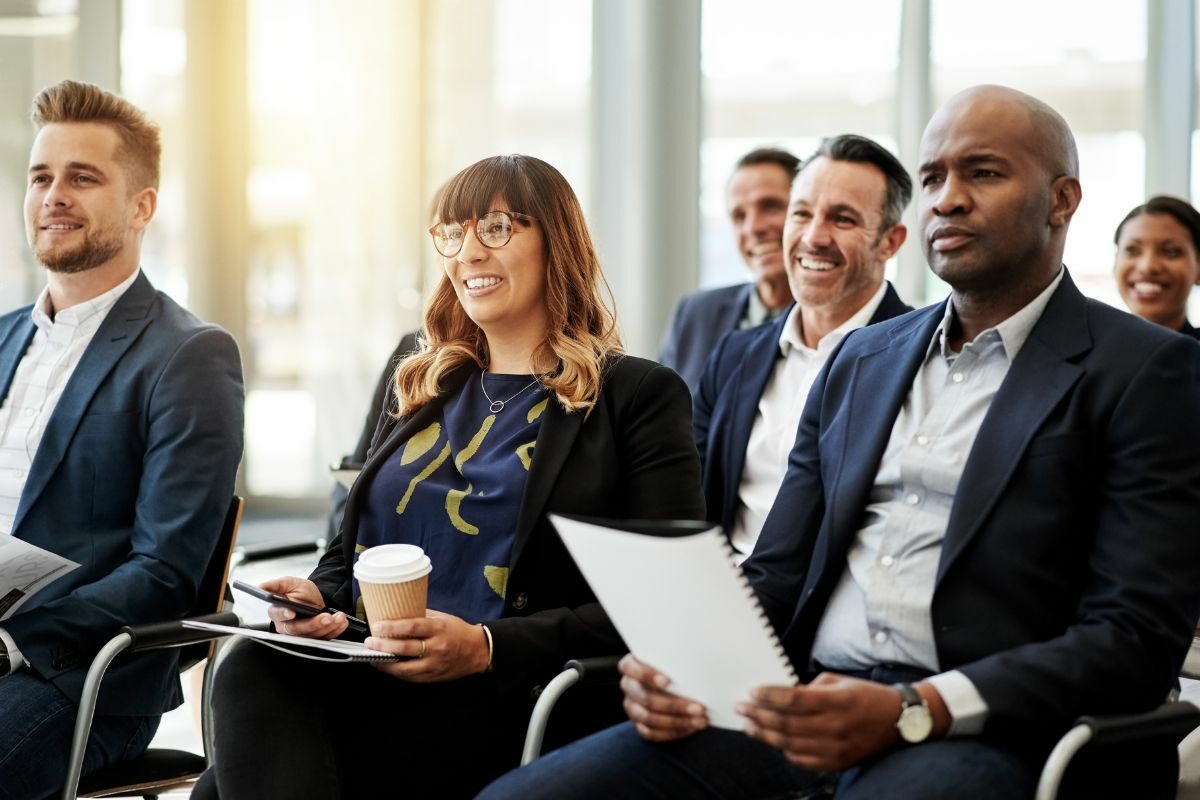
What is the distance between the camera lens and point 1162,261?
4426 millimetres

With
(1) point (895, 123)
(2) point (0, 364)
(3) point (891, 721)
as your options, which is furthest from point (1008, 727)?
(1) point (895, 123)

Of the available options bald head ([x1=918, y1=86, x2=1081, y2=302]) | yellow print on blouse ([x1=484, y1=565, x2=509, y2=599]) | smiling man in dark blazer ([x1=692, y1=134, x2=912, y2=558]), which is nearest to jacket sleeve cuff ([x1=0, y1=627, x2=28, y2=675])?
yellow print on blouse ([x1=484, y1=565, x2=509, y2=599])

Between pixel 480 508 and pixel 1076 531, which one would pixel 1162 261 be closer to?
pixel 1076 531

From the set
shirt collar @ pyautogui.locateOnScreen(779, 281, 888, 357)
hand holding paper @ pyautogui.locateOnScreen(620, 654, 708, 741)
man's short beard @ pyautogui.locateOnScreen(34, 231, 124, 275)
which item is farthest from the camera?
shirt collar @ pyautogui.locateOnScreen(779, 281, 888, 357)

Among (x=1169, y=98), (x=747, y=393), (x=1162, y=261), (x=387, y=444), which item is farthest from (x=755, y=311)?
(x=1169, y=98)

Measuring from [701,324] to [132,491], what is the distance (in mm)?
2114

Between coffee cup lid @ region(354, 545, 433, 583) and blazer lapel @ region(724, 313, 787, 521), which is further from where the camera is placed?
blazer lapel @ region(724, 313, 787, 521)

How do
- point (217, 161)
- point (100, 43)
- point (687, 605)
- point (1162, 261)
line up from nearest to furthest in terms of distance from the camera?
point (687, 605) < point (1162, 261) < point (100, 43) < point (217, 161)

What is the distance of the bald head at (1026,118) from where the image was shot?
1.96m

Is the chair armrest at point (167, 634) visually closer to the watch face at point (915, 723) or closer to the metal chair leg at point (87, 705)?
the metal chair leg at point (87, 705)

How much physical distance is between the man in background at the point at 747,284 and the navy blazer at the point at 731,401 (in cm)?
74

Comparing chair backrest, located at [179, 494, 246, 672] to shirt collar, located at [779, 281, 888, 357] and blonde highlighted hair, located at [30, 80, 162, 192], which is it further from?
shirt collar, located at [779, 281, 888, 357]

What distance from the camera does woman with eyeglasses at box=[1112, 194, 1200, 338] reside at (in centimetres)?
437

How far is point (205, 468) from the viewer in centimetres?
249
